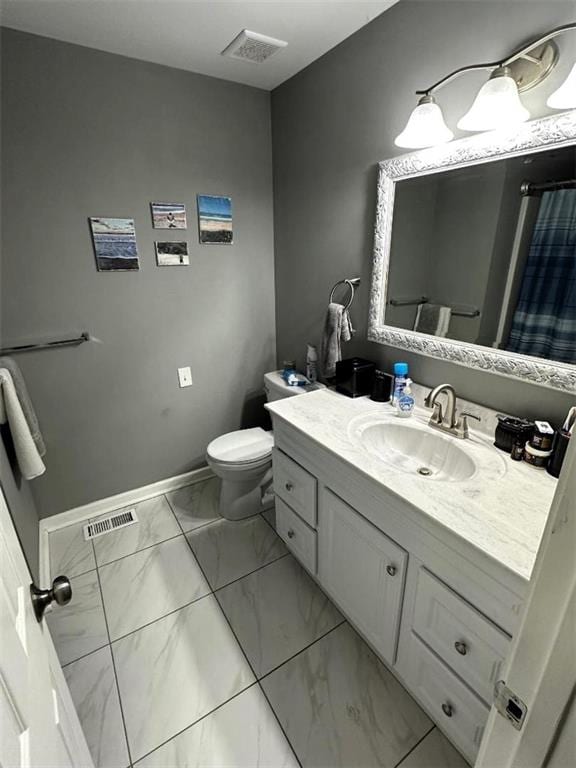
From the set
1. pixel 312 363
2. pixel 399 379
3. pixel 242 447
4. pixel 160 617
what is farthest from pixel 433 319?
pixel 160 617

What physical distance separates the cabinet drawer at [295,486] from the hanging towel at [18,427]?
1.03 m

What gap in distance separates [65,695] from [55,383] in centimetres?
145

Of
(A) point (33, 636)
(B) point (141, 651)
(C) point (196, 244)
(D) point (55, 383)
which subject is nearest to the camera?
(A) point (33, 636)

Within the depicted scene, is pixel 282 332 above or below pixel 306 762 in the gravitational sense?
above

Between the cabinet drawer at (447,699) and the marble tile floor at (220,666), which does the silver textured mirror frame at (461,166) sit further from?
the marble tile floor at (220,666)

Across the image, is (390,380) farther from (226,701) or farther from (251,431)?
(226,701)

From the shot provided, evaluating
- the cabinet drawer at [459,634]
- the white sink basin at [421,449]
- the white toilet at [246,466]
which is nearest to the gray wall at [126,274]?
the white toilet at [246,466]

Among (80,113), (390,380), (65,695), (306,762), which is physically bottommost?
(306,762)

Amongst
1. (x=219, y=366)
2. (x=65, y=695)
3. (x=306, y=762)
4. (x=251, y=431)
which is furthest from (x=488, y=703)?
(x=219, y=366)

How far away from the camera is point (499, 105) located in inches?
→ 41.1

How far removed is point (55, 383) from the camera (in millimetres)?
1844

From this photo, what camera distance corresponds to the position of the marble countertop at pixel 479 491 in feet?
2.81

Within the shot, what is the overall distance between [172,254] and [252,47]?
38.4 inches

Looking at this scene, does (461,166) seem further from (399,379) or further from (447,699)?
(447,699)
